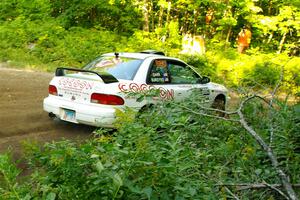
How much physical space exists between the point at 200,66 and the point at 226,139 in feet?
40.8

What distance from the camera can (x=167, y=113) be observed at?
13.6ft

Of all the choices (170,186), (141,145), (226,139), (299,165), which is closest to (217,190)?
(170,186)

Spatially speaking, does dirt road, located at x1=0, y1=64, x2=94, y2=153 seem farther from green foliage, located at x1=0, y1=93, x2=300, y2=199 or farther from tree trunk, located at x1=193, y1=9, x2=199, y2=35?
tree trunk, located at x1=193, y1=9, x2=199, y2=35

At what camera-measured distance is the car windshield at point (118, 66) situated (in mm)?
7425

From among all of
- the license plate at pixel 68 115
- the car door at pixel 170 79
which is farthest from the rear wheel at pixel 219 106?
the license plate at pixel 68 115

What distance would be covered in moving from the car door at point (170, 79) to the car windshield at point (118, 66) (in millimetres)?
313

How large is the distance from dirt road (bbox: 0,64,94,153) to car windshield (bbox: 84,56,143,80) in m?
1.13

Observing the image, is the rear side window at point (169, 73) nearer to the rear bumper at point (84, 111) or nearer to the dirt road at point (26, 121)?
the rear bumper at point (84, 111)

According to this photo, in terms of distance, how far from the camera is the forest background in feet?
7.46

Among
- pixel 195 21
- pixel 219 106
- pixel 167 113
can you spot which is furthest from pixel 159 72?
pixel 195 21

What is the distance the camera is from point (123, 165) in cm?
219

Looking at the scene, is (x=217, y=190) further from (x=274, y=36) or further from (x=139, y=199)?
(x=274, y=36)

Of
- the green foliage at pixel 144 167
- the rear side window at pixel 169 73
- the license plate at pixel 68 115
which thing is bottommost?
the license plate at pixel 68 115

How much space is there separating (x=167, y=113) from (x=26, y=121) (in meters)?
4.67
